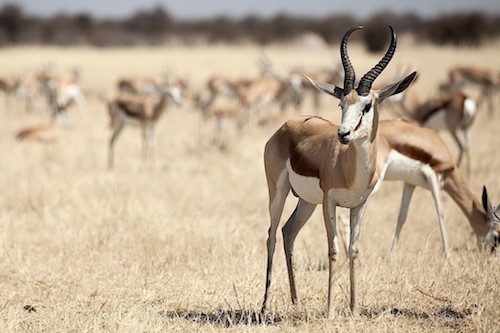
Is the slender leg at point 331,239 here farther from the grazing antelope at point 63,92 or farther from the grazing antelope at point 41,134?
the grazing antelope at point 63,92

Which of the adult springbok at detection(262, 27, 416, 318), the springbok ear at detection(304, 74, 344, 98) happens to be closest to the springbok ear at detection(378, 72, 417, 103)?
the adult springbok at detection(262, 27, 416, 318)

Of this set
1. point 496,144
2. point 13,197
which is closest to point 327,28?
point 496,144

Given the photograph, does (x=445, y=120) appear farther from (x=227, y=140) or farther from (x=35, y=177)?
(x=35, y=177)

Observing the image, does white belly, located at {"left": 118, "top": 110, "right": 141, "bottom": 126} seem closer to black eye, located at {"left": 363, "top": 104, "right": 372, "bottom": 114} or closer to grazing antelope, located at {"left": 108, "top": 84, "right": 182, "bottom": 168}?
grazing antelope, located at {"left": 108, "top": 84, "right": 182, "bottom": 168}

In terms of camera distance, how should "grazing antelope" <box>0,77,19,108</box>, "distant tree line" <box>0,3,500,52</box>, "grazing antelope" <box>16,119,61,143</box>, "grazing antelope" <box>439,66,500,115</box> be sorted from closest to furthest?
"grazing antelope" <box>16,119,61,143</box> < "grazing antelope" <box>439,66,500,115</box> < "grazing antelope" <box>0,77,19,108</box> < "distant tree line" <box>0,3,500,52</box>

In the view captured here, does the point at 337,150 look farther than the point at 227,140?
No

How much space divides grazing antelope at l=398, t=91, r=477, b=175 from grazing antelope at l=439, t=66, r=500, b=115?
814 cm

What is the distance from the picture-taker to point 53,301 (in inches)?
211

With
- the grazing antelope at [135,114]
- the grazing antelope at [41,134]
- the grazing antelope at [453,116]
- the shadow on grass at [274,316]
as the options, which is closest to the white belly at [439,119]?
the grazing antelope at [453,116]

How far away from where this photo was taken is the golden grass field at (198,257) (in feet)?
15.9

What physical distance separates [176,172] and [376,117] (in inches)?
291

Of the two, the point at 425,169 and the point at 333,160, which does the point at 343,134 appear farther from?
the point at 425,169

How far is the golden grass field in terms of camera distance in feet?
15.9

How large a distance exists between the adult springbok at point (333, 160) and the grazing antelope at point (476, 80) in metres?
15.3
